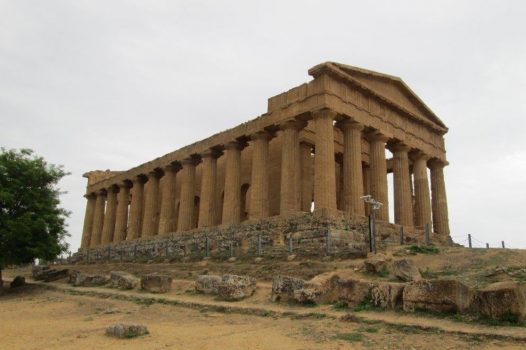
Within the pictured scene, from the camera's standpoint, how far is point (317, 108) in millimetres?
27953

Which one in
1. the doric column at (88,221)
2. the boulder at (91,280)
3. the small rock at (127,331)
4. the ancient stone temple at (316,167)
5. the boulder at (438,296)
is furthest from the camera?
the doric column at (88,221)

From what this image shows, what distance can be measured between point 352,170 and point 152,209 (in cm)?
2059

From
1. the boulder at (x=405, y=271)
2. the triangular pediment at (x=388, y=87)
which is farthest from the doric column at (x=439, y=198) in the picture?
the boulder at (x=405, y=271)

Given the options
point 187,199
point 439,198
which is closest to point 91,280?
point 187,199

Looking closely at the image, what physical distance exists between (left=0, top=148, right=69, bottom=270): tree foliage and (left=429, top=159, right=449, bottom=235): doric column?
2661cm

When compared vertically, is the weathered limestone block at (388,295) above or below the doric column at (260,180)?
below

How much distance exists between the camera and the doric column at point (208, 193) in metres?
35.3

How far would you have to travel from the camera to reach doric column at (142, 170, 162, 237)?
4159cm

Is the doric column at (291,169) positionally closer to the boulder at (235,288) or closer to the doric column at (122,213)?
the boulder at (235,288)

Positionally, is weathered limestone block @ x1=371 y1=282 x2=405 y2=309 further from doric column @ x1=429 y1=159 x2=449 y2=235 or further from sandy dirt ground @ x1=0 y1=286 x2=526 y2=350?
doric column @ x1=429 y1=159 x2=449 y2=235

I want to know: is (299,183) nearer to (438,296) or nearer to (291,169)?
(291,169)

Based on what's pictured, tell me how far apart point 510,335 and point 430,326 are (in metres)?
1.52

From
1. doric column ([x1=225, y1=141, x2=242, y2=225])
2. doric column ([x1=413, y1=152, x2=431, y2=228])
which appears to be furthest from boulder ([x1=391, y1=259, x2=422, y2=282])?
doric column ([x1=413, y1=152, x2=431, y2=228])

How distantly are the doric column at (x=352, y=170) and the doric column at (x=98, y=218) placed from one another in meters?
31.1
